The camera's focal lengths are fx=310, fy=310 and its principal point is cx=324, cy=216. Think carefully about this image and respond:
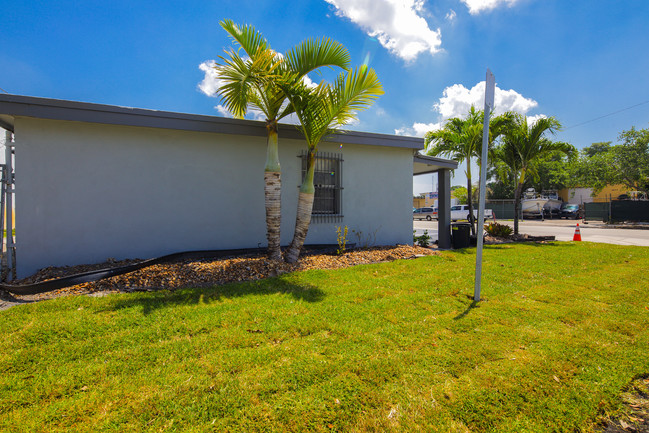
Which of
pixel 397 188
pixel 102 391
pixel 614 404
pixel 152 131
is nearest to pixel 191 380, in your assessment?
pixel 102 391

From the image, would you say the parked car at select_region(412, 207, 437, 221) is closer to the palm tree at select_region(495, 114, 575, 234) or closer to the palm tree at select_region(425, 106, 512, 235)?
the palm tree at select_region(495, 114, 575, 234)

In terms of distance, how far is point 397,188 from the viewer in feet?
28.6

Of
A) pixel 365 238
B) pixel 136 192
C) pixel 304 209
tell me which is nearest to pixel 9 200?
pixel 136 192

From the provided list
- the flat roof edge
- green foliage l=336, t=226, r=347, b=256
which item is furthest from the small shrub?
the flat roof edge

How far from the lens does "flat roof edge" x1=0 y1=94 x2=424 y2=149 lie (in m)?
5.15

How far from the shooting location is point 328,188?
7918mm

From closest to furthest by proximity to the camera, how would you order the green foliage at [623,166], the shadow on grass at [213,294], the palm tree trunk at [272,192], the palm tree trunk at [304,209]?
the shadow on grass at [213,294], the palm tree trunk at [272,192], the palm tree trunk at [304,209], the green foliage at [623,166]

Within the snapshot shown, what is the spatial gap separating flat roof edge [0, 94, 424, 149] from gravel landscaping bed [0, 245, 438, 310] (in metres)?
2.66

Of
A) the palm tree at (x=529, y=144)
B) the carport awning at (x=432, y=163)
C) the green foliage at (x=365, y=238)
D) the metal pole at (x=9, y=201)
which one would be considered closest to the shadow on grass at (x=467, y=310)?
the green foliage at (x=365, y=238)

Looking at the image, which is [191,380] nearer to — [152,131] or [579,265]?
[152,131]

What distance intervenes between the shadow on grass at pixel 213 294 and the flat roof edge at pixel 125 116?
334 cm

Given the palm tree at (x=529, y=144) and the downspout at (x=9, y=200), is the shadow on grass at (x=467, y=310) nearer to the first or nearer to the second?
the downspout at (x=9, y=200)

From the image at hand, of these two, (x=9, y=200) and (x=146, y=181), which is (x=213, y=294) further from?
(x=9, y=200)

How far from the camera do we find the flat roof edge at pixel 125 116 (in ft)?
16.9
